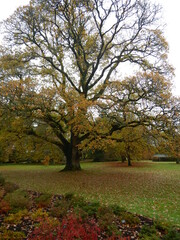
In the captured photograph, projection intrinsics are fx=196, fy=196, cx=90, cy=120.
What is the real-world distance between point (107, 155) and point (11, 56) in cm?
2726

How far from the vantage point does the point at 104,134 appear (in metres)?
14.8

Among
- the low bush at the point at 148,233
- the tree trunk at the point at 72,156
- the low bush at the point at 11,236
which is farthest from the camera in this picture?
the tree trunk at the point at 72,156

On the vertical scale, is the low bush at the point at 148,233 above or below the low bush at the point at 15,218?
below

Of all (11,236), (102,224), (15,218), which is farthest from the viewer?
(15,218)

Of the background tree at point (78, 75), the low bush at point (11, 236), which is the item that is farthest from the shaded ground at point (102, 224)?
the background tree at point (78, 75)

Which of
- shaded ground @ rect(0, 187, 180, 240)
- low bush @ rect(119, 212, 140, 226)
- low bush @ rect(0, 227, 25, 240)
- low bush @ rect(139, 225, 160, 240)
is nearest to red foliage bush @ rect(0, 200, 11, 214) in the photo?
shaded ground @ rect(0, 187, 180, 240)

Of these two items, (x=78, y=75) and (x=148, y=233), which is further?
(x=78, y=75)

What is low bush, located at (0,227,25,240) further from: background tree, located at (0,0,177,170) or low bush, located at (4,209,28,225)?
background tree, located at (0,0,177,170)

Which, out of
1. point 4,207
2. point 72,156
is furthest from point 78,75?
point 4,207

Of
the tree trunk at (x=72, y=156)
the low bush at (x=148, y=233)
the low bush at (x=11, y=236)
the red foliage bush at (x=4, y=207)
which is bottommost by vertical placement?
the low bush at (x=148, y=233)

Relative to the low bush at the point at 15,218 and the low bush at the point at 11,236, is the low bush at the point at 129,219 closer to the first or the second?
the low bush at the point at 11,236

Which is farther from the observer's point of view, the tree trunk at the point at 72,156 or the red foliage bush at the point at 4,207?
the tree trunk at the point at 72,156

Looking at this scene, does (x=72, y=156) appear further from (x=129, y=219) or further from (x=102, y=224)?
(x=102, y=224)

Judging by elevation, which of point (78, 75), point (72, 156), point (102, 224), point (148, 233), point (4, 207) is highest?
point (78, 75)
